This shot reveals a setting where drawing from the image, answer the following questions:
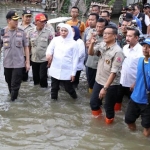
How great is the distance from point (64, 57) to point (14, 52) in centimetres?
97

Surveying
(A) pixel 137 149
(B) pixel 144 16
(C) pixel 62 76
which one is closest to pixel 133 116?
A: (A) pixel 137 149

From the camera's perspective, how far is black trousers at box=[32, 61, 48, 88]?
7223 mm

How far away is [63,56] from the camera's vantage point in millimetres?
6355

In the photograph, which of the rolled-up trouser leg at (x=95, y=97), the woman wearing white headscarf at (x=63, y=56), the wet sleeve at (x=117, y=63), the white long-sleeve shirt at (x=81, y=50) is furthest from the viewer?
the white long-sleeve shirt at (x=81, y=50)

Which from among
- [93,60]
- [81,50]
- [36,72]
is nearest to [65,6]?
[36,72]

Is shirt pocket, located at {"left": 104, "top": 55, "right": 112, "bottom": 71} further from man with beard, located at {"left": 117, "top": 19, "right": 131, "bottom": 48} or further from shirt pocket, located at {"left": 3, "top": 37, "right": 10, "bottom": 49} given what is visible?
shirt pocket, located at {"left": 3, "top": 37, "right": 10, "bottom": 49}

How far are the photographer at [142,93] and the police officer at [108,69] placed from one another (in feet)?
1.42

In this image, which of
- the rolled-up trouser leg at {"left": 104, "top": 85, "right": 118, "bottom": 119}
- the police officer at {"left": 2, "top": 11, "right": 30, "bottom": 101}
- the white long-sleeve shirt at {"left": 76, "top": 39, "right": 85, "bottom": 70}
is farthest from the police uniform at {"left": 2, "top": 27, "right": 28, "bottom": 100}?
the rolled-up trouser leg at {"left": 104, "top": 85, "right": 118, "bottom": 119}

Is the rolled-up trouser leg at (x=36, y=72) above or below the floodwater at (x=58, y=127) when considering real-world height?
above

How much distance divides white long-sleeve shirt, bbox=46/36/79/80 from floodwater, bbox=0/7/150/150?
26.0 inches

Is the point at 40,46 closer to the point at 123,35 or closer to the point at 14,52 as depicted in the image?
the point at 14,52

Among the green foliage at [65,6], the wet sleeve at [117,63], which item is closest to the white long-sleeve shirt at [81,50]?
the wet sleeve at [117,63]

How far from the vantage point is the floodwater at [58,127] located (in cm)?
500

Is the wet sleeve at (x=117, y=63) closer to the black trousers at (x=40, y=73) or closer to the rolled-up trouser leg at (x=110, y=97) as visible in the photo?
the rolled-up trouser leg at (x=110, y=97)
